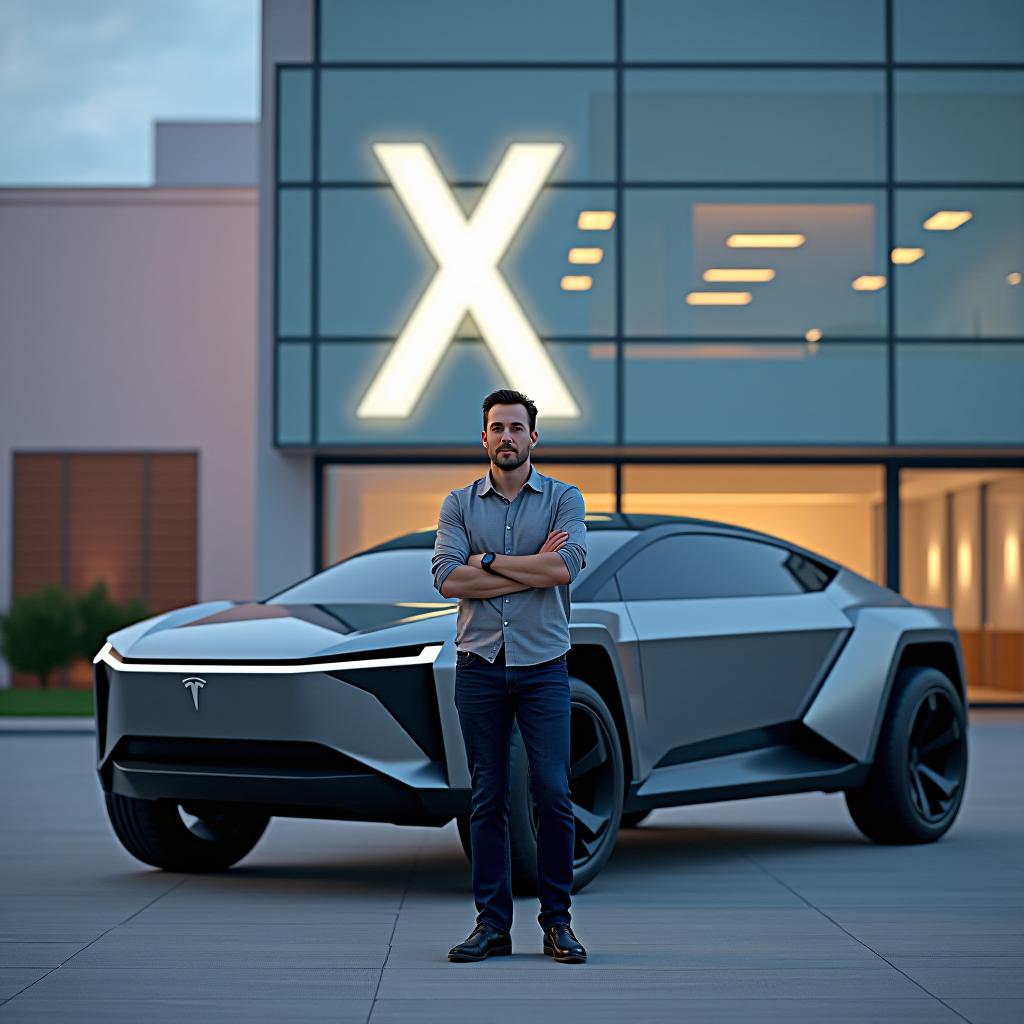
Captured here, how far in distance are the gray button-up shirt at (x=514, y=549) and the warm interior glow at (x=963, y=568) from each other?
15.9 m

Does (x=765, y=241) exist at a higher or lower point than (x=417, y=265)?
higher

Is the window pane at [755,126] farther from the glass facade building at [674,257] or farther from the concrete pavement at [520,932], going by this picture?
the concrete pavement at [520,932]

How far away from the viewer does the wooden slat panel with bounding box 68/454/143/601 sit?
33.3 meters

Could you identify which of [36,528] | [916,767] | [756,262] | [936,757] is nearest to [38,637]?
[36,528]

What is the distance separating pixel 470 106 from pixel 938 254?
5.30m

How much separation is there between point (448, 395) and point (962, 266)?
569cm

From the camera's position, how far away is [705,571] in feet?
27.6

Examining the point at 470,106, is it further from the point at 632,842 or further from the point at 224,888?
the point at 224,888

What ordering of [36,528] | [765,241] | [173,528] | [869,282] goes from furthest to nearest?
[173,528]
[36,528]
[765,241]
[869,282]

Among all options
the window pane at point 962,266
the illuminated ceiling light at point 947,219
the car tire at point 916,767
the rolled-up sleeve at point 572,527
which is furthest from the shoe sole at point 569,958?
the illuminated ceiling light at point 947,219

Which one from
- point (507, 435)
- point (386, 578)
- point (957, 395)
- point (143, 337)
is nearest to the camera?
point (507, 435)

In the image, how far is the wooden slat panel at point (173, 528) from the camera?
3341cm

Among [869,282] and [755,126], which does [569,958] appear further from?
[755,126]

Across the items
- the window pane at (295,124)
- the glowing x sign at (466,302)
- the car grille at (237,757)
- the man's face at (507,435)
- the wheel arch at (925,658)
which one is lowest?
the car grille at (237,757)
